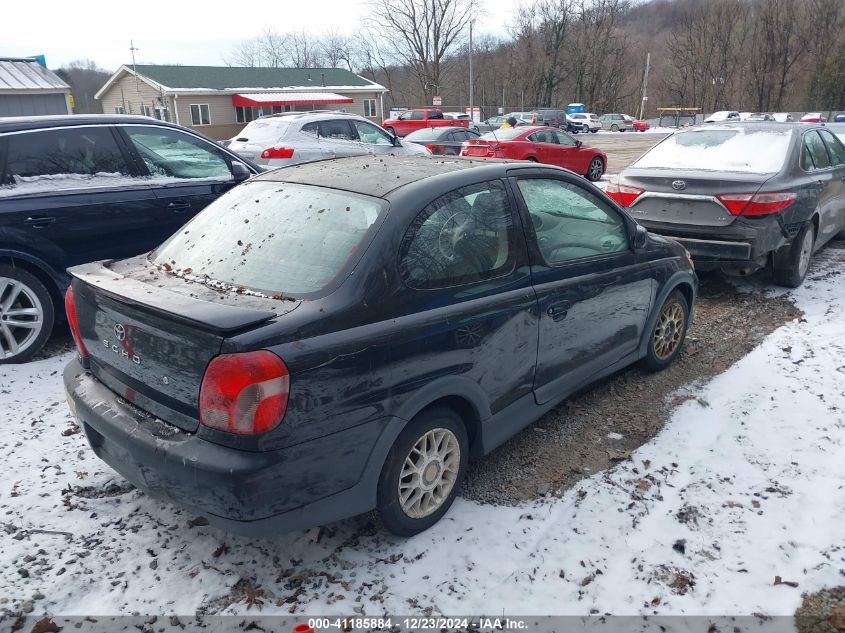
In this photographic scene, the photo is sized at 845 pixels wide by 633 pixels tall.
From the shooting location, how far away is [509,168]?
Answer: 345cm

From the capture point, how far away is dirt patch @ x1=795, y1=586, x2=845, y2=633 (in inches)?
95.9

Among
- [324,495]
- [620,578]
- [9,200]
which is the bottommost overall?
[620,578]

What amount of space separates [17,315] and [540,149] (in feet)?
46.0

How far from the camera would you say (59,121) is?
16.5 feet

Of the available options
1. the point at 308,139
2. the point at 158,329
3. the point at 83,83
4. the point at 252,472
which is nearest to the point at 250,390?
the point at 252,472

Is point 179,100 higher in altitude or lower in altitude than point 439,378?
higher

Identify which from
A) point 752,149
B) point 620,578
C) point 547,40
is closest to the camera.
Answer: point 620,578

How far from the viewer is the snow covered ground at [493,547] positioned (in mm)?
2574

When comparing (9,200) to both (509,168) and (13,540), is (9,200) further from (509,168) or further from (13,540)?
(509,168)

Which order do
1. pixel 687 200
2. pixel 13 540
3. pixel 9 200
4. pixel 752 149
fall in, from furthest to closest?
pixel 752 149, pixel 687 200, pixel 9 200, pixel 13 540

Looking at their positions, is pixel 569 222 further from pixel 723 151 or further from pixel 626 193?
pixel 723 151

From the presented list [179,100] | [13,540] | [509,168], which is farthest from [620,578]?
[179,100]

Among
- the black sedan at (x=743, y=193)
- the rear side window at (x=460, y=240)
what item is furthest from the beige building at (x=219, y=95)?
the rear side window at (x=460, y=240)

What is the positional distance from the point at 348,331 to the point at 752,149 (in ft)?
19.5
